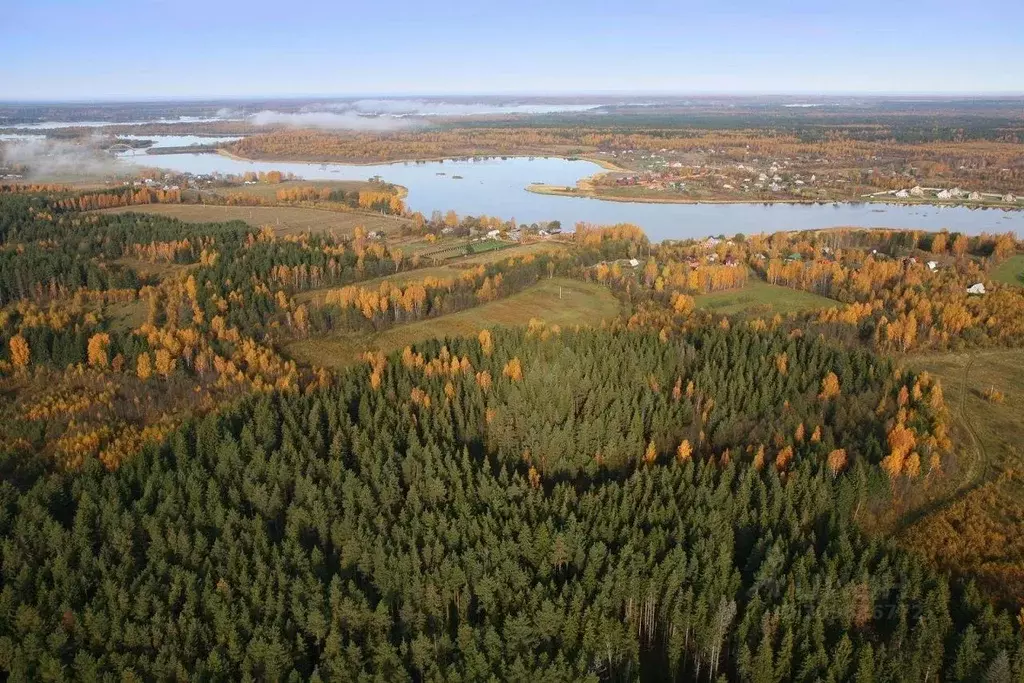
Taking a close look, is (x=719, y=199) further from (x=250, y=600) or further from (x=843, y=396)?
(x=250, y=600)

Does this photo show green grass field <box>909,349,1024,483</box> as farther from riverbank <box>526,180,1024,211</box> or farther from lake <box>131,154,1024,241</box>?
riverbank <box>526,180,1024,211</box>

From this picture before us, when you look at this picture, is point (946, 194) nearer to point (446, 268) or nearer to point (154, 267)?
point (446, 268)

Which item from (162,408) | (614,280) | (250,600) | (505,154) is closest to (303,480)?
(250,600)

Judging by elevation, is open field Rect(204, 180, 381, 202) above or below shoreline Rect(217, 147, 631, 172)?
below

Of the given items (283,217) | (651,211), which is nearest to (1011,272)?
(651,211)

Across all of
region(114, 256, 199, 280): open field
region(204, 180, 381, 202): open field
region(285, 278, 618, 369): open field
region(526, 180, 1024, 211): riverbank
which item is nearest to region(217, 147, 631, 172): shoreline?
region(526, 180, 1024, 211): riverbank

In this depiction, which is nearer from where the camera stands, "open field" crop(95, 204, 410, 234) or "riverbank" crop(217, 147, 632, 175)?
"open field" crop(95, 204, 410, 234)

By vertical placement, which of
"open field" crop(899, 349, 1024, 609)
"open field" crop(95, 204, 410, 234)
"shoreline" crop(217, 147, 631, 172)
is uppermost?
"shoreline" crop(217, 147, 631, 172)
